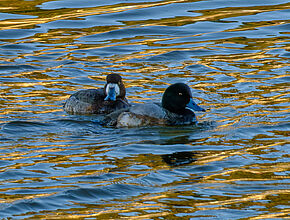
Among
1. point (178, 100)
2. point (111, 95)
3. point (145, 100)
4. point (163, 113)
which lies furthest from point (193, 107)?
point (145, 100)

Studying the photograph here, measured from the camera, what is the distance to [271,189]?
8.49 m

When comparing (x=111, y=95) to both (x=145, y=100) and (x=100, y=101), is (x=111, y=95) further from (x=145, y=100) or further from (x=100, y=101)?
(x=145, y=100)

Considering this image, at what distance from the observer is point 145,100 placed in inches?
563

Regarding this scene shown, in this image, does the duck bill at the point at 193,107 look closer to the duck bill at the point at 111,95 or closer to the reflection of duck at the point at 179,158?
the duck bill at the point at 111,95

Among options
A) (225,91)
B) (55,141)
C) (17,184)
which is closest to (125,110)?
(55,141)

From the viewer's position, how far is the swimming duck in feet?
43.9

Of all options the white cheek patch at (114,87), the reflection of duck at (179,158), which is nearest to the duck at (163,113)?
the white cheek patch at (114,87)

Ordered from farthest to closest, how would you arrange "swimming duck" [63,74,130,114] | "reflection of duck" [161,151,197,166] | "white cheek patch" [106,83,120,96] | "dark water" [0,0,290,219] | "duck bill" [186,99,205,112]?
"white cheek patch" [106,83,120,96]
"swimming duck" [63,74,130,114]
"duck bill" [186,99,205,112]
"reflection of duck" [161,151,197,166]
"dark water" [0,0,290,219]

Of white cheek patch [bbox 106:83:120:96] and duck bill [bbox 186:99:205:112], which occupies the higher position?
white cheek patch [bbox 106:83:120:96]

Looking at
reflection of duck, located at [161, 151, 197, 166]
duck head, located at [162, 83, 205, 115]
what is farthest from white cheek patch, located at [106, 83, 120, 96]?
reflection of duck, located at [161, 151, 197, 166]

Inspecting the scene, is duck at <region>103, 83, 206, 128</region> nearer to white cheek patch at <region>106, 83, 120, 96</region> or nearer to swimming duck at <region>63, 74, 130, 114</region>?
swimming duck at <region>63, 74, 130, 114</region>

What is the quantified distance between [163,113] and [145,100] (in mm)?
1891

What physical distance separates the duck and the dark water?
0.20m

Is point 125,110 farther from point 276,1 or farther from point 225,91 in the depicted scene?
point 276,1
